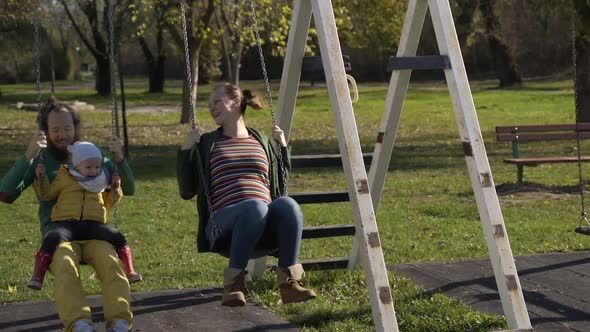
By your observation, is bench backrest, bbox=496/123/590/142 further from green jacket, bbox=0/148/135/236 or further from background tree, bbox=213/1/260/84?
green jacket, bbox=0/148/135/236

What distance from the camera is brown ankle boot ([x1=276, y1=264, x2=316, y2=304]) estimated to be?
5535 millimetres

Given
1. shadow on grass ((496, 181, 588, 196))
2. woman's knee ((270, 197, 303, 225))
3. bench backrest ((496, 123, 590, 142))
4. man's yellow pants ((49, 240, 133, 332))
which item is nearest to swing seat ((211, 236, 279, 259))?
woman's knee ((270, 197, 303, 225))

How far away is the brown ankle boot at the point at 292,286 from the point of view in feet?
18.2

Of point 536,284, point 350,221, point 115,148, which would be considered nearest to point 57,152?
point 115,148

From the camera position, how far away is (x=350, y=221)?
10938mm

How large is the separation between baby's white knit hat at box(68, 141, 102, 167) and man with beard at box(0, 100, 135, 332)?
8 centimetres

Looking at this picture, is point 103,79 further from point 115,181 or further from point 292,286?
point 292,286

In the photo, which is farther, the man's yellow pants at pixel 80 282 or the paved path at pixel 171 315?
the paved path at pixel 171 315

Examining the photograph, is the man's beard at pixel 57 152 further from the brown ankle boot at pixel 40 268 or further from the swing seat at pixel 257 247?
the swing seat at pixel 257 247

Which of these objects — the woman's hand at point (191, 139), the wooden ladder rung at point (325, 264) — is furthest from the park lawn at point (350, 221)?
the woman's hand at point (191, 139)

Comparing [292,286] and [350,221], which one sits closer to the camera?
[292,286]

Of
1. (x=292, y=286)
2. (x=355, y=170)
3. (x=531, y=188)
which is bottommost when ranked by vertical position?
(x=531, y=188)

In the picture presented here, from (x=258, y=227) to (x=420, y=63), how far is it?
4.53 feet

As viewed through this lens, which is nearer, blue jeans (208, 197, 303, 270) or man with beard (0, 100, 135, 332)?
man with beard (0, 100, 135, 332)
